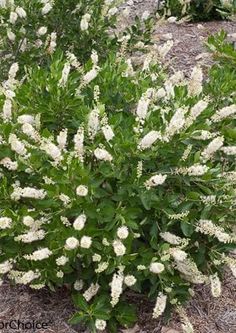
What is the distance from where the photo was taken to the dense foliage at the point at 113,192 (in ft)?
10.1

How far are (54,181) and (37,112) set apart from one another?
22.4 inches

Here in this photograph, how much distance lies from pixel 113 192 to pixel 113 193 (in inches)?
0.8

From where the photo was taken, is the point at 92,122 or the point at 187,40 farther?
the point at 187,40

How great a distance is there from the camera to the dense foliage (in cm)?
307

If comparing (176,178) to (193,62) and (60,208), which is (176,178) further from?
(193,62)

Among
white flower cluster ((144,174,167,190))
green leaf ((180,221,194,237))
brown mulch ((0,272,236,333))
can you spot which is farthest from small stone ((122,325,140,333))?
white flower cluster ((144,174,167,190))

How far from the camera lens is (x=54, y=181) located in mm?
3027

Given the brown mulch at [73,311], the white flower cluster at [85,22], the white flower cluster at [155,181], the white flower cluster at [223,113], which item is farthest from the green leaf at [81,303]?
the white flower cluster at [85,22]

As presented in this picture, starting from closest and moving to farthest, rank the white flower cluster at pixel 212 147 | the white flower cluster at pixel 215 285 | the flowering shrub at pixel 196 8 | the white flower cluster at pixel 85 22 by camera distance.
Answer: the white flower cluster at pixel 212 147 → the white flower cluster at pixel 215 285 → the white flower cluster at pixel 85 22 → the flowering shrub at pixel 196 8

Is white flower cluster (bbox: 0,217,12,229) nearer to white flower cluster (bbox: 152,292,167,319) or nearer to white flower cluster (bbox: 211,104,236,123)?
white flower cluster (bbox: 152,292,167,319)

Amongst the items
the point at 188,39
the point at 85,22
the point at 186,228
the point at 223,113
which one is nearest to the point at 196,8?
the point at 188,39

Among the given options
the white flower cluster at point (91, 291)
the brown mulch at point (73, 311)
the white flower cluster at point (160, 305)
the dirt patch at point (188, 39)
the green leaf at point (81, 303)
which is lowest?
the dirt patch at point (188, 39)

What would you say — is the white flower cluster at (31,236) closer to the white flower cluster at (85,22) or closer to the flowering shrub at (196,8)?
the white flower cluster at (85,22)

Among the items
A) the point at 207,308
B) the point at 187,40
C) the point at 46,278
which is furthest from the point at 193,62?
the point at 46,278
